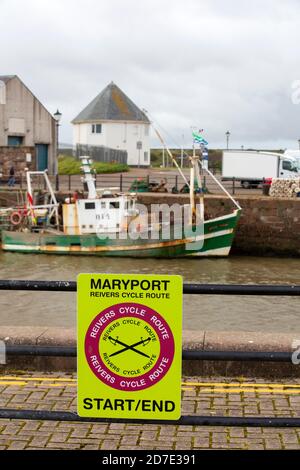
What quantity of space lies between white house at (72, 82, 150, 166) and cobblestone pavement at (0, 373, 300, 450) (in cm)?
5675

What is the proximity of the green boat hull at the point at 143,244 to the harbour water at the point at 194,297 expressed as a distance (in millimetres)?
451

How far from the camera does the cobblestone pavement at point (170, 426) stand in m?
4.77

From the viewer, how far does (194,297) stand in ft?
61.8

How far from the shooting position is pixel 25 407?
545cm

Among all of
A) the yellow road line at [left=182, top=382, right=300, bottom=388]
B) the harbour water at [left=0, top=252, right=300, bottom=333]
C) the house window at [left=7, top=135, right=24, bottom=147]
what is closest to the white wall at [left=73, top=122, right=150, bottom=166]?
the house window at [left=7, top=135, right=24, bottom=147]

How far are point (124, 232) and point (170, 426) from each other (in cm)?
2394

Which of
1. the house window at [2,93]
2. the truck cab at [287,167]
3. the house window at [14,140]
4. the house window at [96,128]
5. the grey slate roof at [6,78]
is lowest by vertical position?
the truck cab at [287,167]

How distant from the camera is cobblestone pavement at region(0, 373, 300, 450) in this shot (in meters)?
4.77

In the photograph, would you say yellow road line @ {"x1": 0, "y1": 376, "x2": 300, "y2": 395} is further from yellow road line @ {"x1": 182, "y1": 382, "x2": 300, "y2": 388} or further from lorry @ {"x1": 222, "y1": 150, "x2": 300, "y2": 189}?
lorry @ {"x1": 222, "y1": 150, "x2": 300, "y2": 189}

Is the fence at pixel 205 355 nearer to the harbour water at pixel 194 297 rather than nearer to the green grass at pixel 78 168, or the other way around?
the harbour water at pixel 194 297

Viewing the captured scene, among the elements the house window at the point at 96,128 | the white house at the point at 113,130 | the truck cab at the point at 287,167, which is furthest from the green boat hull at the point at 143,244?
the house window at the point at 96,128

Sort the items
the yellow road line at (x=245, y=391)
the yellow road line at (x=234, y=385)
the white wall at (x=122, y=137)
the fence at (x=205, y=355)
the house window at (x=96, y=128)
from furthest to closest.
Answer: the house window at (x=96, y=128), the white wall at (x=122, y=137), the yellow road line at (x=234, y=385), the yellow road line at (x=245, y=391), the fence at (x=205, y=355)
